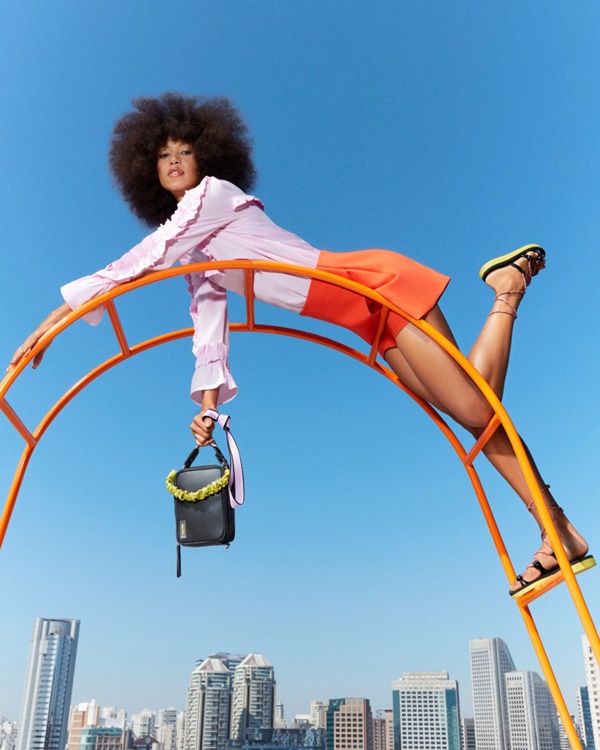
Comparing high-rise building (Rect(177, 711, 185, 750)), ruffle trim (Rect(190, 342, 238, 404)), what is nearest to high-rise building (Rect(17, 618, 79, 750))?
high-rise building (Rect(177, 711, 185, 750))

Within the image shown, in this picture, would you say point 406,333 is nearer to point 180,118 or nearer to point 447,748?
point 180,118

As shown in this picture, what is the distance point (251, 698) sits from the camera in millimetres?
51219

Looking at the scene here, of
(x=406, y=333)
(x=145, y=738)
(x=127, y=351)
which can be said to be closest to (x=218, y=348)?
(x=127, y=351)

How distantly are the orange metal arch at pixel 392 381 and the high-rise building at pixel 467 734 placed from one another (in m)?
63.8

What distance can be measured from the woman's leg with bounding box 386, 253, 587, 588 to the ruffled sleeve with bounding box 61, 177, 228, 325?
779 mm

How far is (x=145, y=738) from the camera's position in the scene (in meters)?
63.6

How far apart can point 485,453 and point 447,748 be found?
6252 cm

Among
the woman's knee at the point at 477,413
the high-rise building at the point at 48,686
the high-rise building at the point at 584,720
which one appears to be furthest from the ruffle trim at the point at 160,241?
the high-rise building at the point at 48,686

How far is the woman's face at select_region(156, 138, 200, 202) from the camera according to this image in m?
2.74

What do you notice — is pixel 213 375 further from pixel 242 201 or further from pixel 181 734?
pixel 181 734

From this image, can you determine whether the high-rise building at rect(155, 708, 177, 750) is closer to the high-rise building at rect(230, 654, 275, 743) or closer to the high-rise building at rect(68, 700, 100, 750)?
the high-rise building at rect(68, 700, 100, 750)

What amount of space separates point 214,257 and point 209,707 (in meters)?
56.2

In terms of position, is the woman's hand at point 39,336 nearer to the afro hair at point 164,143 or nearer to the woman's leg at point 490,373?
the afro hair at point 164,143

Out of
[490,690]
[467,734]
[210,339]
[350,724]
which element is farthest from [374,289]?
[467,734]
